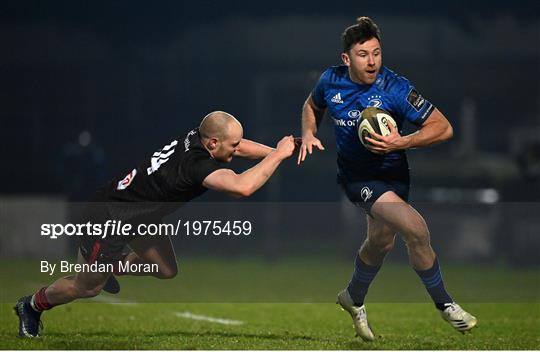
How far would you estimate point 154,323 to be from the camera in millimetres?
12914

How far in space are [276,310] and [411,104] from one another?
5053 millimetres

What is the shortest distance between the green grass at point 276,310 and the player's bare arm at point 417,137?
1.75 metres

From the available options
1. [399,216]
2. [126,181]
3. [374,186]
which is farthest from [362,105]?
[126,181]

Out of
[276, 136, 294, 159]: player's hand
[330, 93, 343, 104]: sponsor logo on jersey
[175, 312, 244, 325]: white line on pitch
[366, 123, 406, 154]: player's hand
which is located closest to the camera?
[276, 136, 294, 159]: player's hand

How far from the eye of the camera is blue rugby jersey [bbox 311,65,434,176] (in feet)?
34.9

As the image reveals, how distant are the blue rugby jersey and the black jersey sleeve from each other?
1438 mm

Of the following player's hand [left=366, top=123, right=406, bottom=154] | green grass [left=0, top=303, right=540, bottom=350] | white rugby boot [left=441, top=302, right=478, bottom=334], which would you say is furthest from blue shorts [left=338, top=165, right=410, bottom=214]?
green grass [left=0, top=303, right=540, bottom=350]

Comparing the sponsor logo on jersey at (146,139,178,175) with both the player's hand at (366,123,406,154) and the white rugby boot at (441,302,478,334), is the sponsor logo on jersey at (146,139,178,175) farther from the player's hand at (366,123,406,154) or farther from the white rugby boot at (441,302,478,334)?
the white rugby boot at (441,302,478,334)

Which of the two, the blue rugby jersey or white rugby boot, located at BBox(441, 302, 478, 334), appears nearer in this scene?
white rugby boot, located at BBox(441, 302, 478, 334)

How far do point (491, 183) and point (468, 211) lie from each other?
3.03 meters

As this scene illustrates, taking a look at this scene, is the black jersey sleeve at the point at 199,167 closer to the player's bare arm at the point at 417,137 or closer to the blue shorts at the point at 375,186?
the player's bare arm at the point at 417,137

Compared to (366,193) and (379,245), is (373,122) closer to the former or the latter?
(366,193)

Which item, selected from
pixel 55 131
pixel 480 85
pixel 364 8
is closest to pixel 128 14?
pixel 55 131

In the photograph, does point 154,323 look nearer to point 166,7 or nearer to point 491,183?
point 491,183
